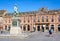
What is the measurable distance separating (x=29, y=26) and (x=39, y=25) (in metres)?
4.62

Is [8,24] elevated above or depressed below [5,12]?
below

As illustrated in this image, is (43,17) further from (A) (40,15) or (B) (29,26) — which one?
(B) (29,26)

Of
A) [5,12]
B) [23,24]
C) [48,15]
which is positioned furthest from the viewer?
[5,12]

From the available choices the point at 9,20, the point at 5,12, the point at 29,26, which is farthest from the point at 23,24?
the point at 5,12

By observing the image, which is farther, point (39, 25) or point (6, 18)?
point (6, 18)

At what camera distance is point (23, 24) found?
65438 millimetres

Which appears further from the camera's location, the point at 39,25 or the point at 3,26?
the point at 3,26

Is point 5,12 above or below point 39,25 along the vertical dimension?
above

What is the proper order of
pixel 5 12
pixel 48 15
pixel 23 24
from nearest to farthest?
pixel 48 15 → pixel 23 24 → pixel 5 12

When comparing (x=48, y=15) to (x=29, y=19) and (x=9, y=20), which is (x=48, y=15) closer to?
(x=29, y=19)

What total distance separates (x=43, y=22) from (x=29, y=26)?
252 inches

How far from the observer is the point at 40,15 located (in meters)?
62.3

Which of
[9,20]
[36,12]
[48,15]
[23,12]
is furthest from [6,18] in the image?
[48,15]

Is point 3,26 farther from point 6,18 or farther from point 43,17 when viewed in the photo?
point 43,17
